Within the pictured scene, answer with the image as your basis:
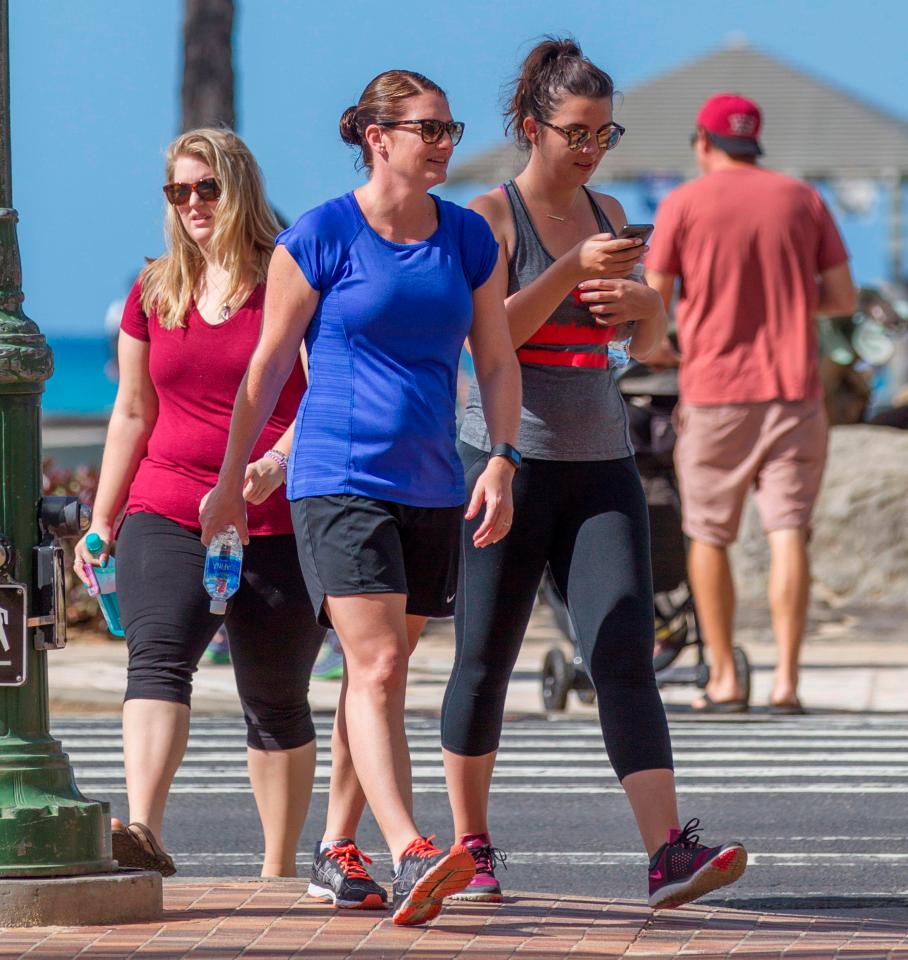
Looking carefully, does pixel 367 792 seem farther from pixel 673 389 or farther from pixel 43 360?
pixel 673 389

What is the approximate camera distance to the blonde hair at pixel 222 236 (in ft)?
18.3

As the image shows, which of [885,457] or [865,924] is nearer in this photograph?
[865,924]

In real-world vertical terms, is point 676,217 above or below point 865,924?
above

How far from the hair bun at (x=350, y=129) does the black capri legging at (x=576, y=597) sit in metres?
0.83

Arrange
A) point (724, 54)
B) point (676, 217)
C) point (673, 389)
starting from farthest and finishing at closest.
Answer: point (724, 54)
point (673, 389)
point (676, 217)

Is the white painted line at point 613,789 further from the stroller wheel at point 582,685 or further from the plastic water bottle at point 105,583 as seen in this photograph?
the plastic water bottle at point 105,583

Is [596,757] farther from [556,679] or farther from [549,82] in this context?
[549,82]

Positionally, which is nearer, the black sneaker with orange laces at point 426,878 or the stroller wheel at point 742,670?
the black sneaker with orange laces at point 426,878

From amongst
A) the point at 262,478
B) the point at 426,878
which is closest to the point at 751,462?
the point at 262,478

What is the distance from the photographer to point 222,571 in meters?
5.43

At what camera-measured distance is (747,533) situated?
14289 millimetres

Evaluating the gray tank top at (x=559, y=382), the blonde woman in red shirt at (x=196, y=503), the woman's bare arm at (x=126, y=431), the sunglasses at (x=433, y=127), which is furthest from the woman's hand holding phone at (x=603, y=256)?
the woman's bare arm at (x=126, y=431)

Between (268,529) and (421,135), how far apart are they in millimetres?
1113

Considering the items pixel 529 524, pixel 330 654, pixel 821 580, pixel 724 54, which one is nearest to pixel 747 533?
pixel 821 580
